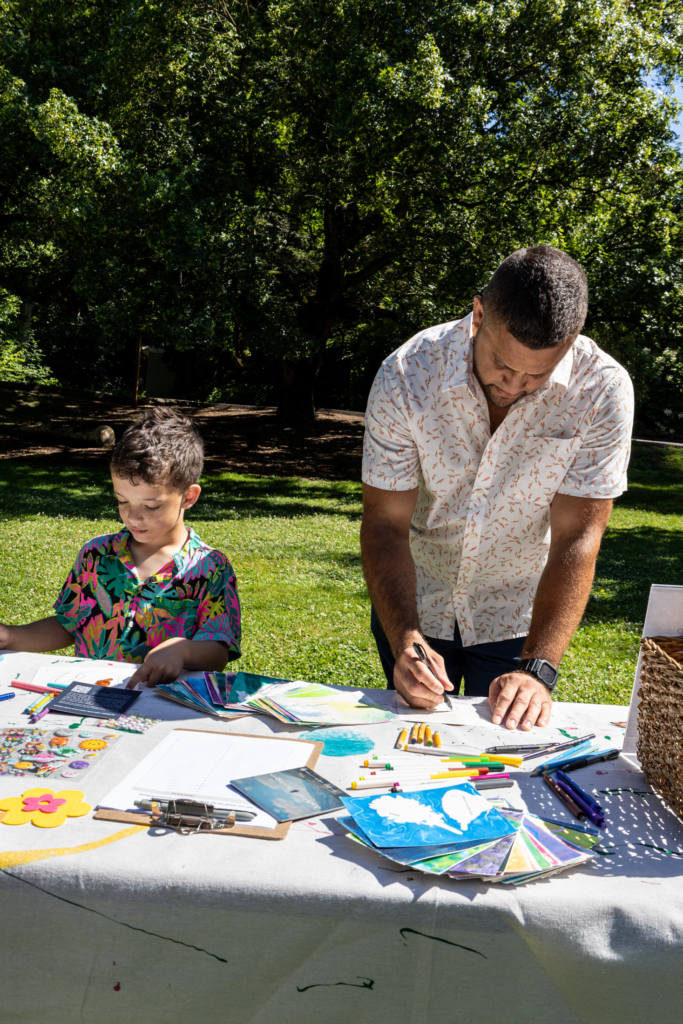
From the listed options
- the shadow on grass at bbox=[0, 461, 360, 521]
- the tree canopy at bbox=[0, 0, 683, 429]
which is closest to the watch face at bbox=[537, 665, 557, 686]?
the shadow on grass at bbox=[0, 461, 360, 521]

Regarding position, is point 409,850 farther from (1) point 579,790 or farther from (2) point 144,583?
(2) point 144,583

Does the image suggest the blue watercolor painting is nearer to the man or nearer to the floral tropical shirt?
the man

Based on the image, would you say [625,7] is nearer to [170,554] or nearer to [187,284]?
[187,284]

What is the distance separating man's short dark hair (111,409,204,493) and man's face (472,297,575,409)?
87 cm

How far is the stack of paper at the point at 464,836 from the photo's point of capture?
119 centimetres

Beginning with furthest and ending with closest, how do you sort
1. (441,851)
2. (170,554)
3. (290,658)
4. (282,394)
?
(282,394), (290,658), (170,554), (441,851)

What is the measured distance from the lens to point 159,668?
6.45 ft

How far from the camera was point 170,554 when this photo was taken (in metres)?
2.40

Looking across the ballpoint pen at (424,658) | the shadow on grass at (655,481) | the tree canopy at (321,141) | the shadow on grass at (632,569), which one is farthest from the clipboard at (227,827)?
the shadow on grass at (655,481)

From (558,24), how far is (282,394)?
859cm

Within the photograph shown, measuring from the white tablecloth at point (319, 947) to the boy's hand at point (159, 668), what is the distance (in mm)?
767

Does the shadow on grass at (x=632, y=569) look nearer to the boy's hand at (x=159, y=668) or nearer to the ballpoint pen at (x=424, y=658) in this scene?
the ballpoint pen at (x=424, y=658)

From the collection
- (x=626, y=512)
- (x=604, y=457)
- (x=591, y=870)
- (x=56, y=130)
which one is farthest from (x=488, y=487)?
(x=626, y=512)

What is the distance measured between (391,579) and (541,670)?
1.51 feet
